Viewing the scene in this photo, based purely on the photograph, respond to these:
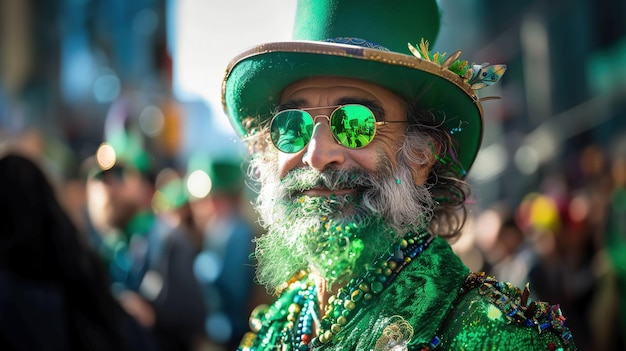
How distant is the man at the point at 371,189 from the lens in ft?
7.44

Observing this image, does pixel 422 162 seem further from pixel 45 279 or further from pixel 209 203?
pixel 209 203

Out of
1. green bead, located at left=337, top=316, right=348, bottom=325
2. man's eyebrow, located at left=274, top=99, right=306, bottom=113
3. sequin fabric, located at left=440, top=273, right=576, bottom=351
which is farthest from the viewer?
man's eyebrow, located at left=274, top=99, right=306, bottom=113

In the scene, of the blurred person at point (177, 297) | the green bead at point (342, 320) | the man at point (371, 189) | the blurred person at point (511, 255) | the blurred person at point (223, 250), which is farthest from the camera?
the blurred person at point (223, 250)

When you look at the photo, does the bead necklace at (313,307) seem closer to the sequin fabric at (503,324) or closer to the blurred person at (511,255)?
the sequin fabric at (503,324)

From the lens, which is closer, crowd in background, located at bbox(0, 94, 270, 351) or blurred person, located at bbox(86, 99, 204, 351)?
crowd in background, located at bbox(0, 94, 270, 351)

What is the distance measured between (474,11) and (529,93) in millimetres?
3225

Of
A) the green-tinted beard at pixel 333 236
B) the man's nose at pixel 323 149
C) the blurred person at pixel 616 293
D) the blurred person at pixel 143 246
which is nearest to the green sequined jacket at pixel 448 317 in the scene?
the green-tinted beard at pixel 333 236

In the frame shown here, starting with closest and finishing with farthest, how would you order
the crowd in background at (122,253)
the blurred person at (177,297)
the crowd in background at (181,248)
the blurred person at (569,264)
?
1. the crowd in background at (122,253)
2. the crowd in background at (181,248)
3. the blurred person at (177,297)
4. the blurred person at (569,264)

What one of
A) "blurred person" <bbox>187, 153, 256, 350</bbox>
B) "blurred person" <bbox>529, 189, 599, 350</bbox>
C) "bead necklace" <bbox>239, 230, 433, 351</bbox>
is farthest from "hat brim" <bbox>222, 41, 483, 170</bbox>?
"blurred person" <bbox>529, 189, 599, 350</bbox>

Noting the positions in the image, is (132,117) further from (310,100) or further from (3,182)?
(310,100)

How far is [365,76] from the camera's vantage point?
248 cm

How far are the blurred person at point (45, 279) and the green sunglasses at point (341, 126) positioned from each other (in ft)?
4.37

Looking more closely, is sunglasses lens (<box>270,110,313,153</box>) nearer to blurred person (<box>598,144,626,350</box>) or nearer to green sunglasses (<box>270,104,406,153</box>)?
green sunglasses (<box>270,104,406,153</box>)

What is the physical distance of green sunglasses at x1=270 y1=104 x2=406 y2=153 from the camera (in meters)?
2.50
